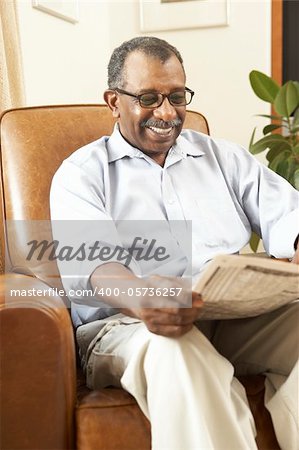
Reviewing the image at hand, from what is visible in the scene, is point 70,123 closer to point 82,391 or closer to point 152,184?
point 152,184

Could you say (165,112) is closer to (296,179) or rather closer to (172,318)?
(172,318)

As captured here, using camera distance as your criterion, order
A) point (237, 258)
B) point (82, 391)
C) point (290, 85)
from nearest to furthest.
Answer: point (237, 258)
point (82, 391)
point (290, 85)

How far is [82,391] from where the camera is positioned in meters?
1.23

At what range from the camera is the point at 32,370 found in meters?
1.07

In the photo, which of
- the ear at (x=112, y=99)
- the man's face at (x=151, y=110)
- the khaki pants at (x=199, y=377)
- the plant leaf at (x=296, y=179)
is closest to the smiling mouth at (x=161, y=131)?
the man's face at (x=151, y=110)

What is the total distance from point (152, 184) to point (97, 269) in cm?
35

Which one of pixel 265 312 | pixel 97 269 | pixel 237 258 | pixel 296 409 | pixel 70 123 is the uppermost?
pixel 70 123

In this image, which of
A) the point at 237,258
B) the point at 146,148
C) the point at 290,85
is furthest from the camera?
the point at 290,85

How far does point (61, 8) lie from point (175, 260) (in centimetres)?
147

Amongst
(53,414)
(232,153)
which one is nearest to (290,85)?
(232,153)

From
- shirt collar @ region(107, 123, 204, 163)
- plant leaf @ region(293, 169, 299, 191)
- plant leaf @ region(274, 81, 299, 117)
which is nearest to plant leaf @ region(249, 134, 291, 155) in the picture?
plant leaf @ region(274, 81, 299, 117)

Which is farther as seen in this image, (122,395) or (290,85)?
(290,85)

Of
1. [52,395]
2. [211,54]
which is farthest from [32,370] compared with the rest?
[211,54]

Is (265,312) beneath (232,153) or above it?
beneath
